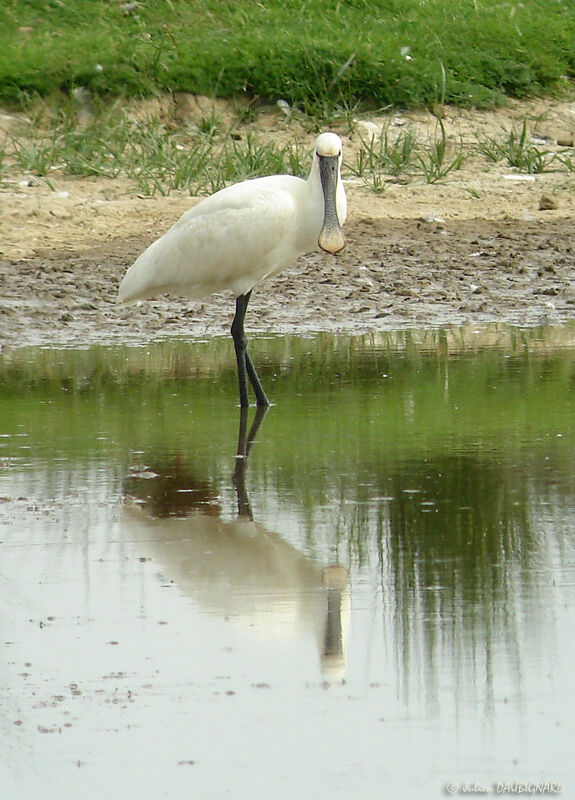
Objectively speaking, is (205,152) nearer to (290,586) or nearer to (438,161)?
(438,161)

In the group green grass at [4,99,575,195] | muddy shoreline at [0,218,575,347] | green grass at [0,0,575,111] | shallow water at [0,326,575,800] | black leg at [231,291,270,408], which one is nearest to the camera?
shallow water at [0,326,575,800]

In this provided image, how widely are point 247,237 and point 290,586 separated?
3794 mm

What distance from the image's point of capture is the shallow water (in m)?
3.68

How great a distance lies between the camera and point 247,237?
27.6 ft

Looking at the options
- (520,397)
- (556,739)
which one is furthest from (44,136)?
(556,739)

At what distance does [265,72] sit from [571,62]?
336 centimetres

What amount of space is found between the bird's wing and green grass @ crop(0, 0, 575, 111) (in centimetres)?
659

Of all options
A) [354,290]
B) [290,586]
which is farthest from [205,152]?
[290,586]

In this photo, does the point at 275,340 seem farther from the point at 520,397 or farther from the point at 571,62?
the point at 571,62

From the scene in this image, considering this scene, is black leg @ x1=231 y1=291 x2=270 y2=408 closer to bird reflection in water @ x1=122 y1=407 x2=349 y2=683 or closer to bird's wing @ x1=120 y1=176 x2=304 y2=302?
bird's wing @ x1=120 y1=176 x2=304 y2=302

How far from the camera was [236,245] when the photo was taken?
8.49 metres

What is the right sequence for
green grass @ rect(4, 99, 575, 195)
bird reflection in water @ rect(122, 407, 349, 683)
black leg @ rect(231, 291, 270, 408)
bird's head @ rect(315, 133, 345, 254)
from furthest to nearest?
green grass @ rect(4, 99, 575, 195), bird's head @ rect(315, 133, 345, 254), black leg @ rect(231, 291, 270, 408), bird reflection in water @ rect(122, 407, 349, 683)
